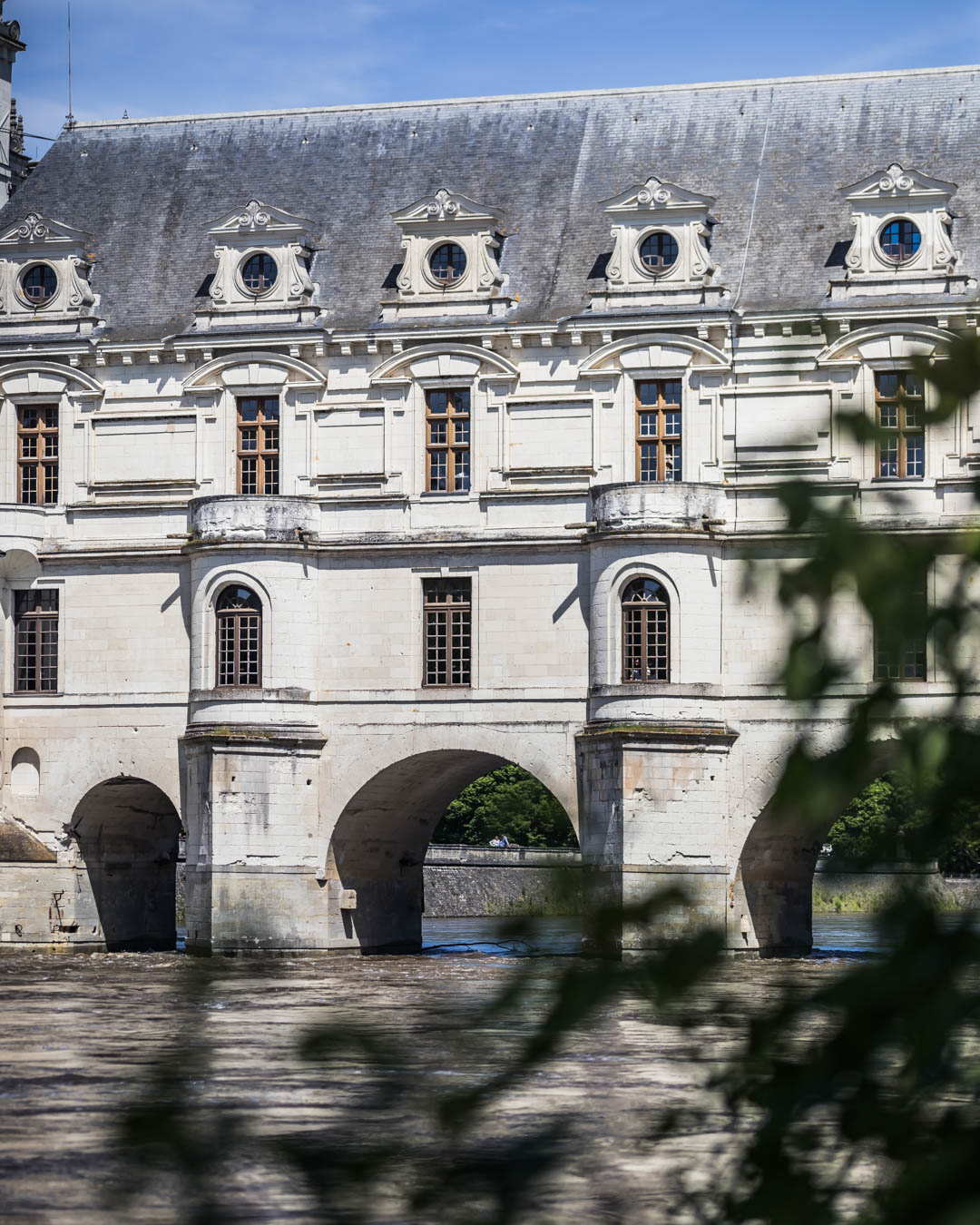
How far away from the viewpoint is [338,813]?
1458 inches

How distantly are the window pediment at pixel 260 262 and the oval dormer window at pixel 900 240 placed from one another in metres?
9.94

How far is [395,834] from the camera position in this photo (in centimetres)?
3962

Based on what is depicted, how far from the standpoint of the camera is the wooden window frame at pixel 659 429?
36.2 metres

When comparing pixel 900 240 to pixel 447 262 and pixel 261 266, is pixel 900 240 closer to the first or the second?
pixel 447 262

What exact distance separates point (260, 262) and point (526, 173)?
5125 mm

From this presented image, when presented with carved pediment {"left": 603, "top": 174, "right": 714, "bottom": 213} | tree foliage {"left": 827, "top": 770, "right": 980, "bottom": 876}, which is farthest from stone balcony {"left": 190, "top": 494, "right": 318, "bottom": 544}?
tree foliage {"left": 827, "top": 770, "right": 980, "bottom": 876}

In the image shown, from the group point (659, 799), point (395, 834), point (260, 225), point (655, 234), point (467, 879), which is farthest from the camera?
point (467, 879)

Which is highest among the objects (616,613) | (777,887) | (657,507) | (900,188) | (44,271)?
(900,188)

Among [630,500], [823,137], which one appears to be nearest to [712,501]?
[630,500]

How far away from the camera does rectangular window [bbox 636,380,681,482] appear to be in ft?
119

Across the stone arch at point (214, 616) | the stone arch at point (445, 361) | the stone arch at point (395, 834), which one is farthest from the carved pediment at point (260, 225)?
the stone arch at point (395, 834)

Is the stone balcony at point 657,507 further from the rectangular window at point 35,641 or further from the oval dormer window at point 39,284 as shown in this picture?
the oval dormer window at point 39,284

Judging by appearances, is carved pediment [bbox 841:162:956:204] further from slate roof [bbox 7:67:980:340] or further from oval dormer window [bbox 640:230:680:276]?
oval dormer window [bbox 640:230:680:276]

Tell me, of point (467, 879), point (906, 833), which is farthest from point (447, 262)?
point (906, 833)
